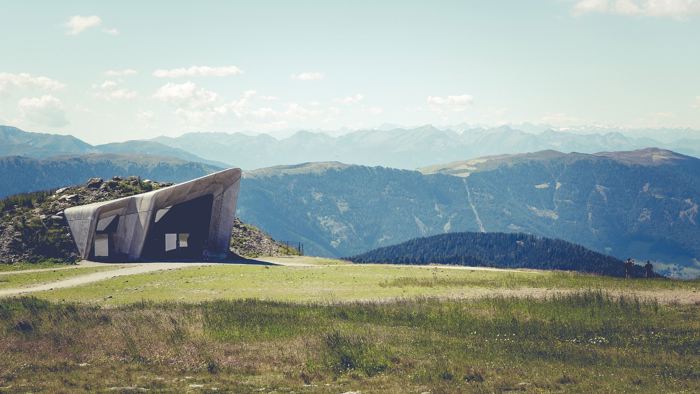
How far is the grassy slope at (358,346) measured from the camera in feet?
83.9

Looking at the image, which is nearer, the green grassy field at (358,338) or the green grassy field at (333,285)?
the green grassy field at (358,338)

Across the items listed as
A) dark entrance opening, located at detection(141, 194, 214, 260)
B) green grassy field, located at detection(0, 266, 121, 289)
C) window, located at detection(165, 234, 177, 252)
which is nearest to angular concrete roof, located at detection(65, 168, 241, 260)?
dark entrance opening, located at detection(141, 194, 214, 260)

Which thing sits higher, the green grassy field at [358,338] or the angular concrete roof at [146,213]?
the angular concrete roof at [146,213]

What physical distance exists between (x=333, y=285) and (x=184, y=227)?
34.0m

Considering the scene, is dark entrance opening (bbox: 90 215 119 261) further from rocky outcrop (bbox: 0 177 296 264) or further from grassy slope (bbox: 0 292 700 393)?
grassy slope (bbox: 0 292 700 393)

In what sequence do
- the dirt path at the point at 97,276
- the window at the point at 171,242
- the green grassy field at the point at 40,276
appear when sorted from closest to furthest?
the dirt path at the point at 97,276 < the green grassy field at the point at 40,276 < the window at the point at 171,242

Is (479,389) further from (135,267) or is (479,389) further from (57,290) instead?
(135,267)

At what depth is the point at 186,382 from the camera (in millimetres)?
25781

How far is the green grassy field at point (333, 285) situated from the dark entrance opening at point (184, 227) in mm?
17410

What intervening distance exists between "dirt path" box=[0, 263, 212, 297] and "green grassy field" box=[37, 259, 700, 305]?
2.69 metres

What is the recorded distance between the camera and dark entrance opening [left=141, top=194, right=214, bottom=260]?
8106cm

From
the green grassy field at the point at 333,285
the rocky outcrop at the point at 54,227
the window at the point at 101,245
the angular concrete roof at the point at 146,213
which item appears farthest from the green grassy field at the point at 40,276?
the window at the point at 101,245

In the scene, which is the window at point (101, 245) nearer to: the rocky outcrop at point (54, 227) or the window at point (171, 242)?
the rocky outcrop at point (54, 227)

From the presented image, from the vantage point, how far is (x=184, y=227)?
269 ft
